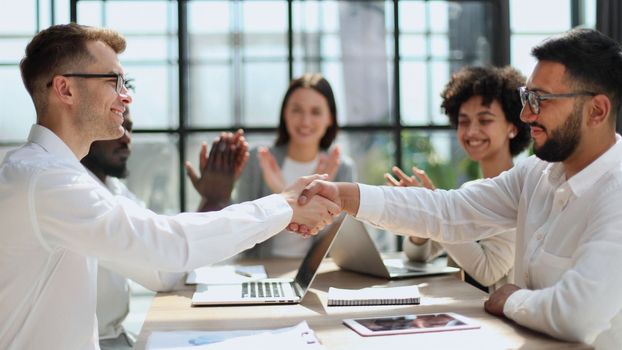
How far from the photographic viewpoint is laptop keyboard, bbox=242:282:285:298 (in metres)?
2.06

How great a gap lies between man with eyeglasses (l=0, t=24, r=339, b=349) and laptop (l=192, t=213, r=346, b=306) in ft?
0.70

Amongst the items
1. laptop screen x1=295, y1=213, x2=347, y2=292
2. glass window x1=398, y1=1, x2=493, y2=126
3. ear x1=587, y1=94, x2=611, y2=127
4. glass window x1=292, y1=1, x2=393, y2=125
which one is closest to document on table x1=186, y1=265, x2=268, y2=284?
laptop screen x1=295, y1=213, x2=347, y2=292

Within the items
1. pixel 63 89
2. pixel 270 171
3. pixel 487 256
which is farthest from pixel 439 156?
pixel 63 89

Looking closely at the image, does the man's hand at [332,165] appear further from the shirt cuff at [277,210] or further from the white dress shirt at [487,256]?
the shirt cuff at [277,210]

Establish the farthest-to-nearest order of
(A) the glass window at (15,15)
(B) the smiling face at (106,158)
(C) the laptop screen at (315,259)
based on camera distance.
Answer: (A) the glass window at (15,15), (B) the smiling face at (106,158), (C) the laptop screen at (315,259)

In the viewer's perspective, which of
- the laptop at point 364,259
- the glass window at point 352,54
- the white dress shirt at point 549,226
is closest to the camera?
the white dress shirt at point 549,226

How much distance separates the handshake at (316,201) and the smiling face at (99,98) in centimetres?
59

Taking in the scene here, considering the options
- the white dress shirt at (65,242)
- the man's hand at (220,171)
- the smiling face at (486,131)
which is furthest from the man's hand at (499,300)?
the man's hand at (220,171)

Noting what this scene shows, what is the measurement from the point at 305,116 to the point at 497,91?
1201 mm

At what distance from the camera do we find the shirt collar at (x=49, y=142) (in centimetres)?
181

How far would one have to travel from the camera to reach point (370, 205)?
2174 mm

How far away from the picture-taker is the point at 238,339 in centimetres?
154

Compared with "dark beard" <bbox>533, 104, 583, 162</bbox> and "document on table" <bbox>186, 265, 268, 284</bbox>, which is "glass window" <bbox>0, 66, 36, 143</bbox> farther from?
"dark beard" <bbox>533, 104, 583, 162</bbox>

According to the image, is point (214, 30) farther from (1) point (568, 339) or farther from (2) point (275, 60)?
(1) point (568, 339)
